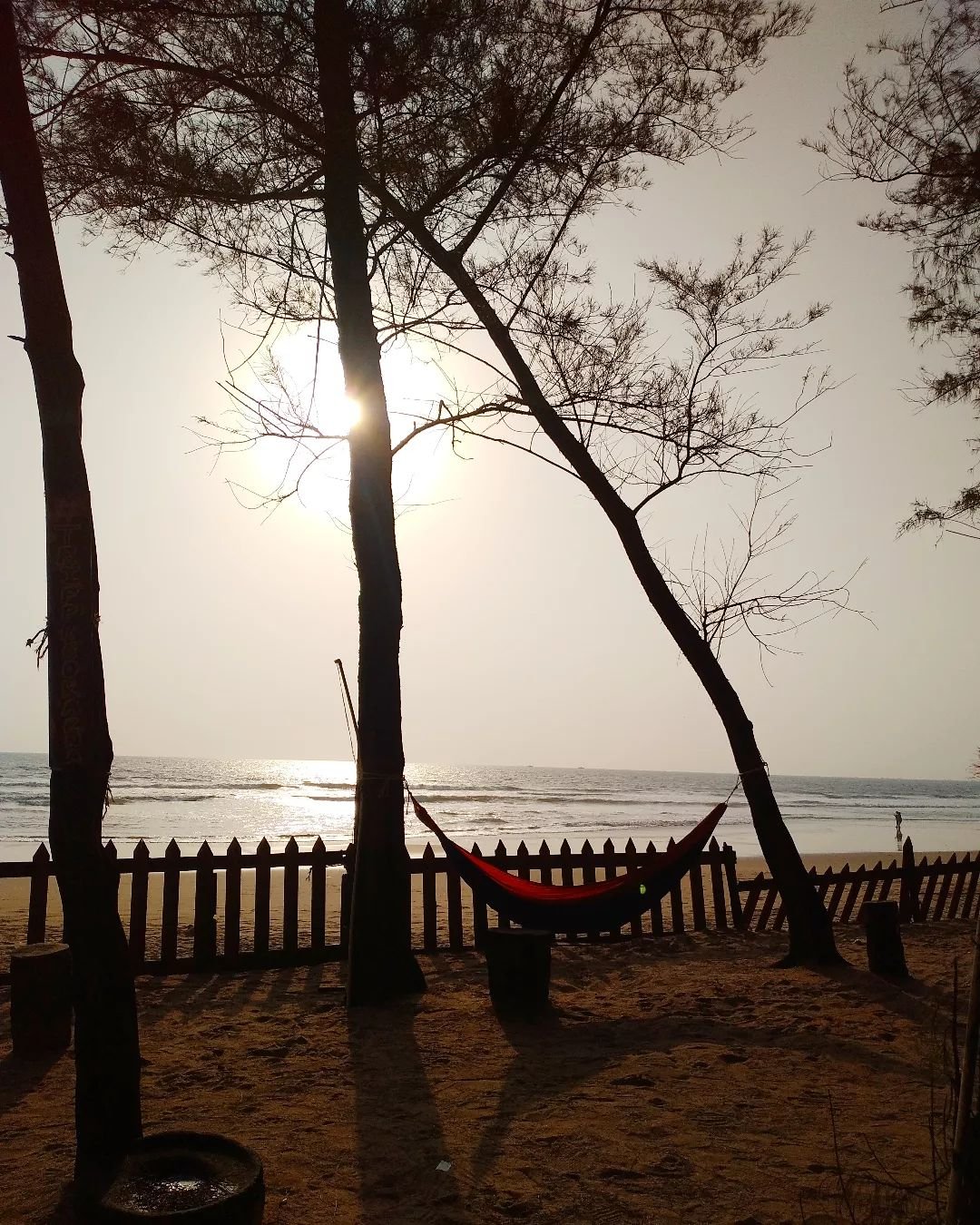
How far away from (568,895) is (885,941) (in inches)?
94.8

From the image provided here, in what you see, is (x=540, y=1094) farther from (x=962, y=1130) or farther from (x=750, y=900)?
(x=750, y=900)

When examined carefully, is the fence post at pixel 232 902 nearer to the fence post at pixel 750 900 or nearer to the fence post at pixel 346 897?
the fence post at pixel 346 897

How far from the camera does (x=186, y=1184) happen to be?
8.72 ft

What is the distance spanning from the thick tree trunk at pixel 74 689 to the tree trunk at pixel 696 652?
4118 millimetres

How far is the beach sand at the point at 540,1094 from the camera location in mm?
3225

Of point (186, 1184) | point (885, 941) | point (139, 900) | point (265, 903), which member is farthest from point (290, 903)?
point (186, 1184)

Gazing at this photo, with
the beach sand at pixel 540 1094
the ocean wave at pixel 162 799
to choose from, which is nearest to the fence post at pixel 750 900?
the beach sand at pixel 540 1094

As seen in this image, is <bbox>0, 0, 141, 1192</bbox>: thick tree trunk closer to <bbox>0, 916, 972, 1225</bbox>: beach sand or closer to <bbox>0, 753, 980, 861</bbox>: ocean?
<bbox>0, 916, 972, 1225</bbox>: beach sand

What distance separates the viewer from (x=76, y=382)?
11.5 feet

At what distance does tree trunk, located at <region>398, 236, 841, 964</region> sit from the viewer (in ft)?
23.6

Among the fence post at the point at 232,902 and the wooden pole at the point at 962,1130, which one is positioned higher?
the wooden pole at the point at 962,1130

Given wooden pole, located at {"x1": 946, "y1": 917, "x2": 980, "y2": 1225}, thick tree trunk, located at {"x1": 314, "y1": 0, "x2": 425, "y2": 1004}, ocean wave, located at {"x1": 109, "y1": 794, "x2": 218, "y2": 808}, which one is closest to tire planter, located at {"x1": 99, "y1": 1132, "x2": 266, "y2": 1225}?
wooden pole, located at {"x1": 946, "y1": 917, "x2": 980, "y2": 1225}

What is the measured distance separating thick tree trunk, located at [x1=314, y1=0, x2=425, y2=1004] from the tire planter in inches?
126

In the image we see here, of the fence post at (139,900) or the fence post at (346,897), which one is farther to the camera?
the fence post at (346,897)
